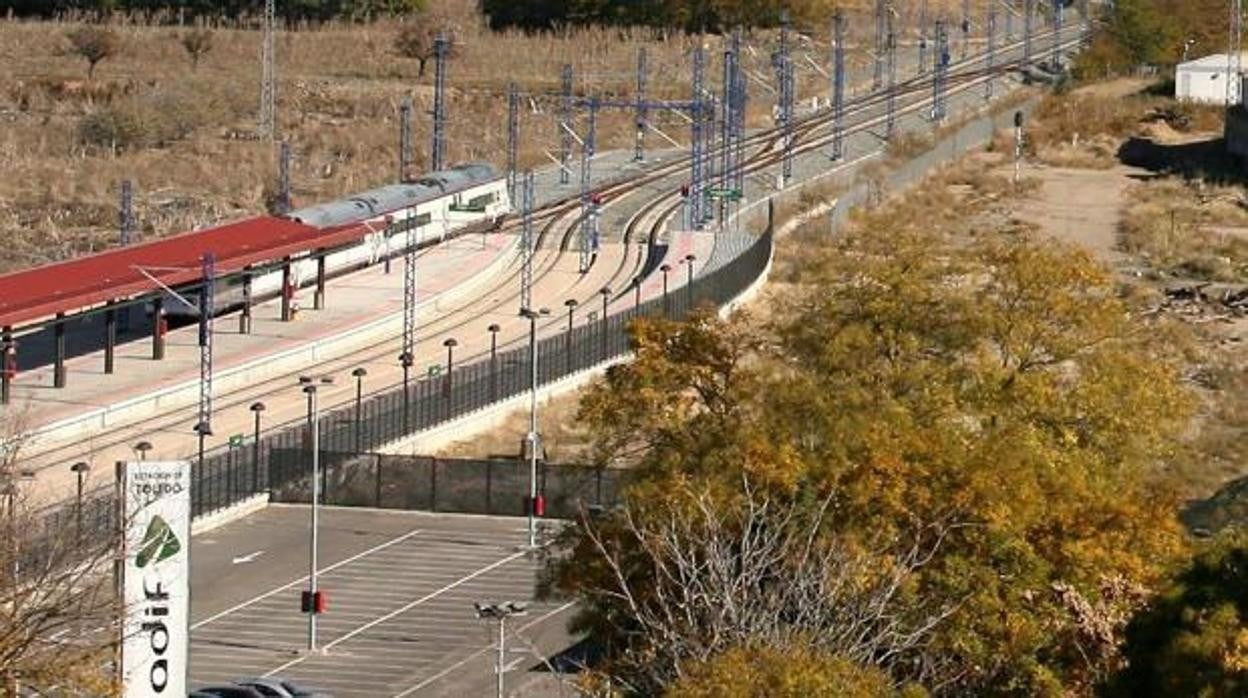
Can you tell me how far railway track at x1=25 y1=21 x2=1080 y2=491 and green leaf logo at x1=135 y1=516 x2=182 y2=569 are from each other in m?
21.7

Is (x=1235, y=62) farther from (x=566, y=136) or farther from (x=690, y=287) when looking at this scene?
(x=690, y=287)

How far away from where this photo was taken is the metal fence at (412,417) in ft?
180

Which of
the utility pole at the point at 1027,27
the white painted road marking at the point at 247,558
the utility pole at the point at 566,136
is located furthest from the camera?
the utility pole at the point at 1027,27

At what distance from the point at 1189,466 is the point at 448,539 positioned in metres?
13.6

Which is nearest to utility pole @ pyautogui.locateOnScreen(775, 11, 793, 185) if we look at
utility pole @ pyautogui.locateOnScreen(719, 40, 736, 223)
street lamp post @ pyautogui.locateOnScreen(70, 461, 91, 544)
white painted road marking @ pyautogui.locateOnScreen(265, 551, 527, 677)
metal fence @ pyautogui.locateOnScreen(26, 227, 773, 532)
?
utility pole @ pyautogui.locateOnScreen(719, 40, 736, 223)

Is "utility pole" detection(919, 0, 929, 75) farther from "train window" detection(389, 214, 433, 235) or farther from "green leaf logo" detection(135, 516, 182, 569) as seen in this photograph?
"green leaf logo" detection(135, 516, 182, 569)

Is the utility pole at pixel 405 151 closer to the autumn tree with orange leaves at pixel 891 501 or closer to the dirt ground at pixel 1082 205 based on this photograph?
the dirt ground at pixel 1082 205

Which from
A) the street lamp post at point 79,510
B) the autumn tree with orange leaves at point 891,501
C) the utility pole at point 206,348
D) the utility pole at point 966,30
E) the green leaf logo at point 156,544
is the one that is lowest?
the utility pole at point 966,30

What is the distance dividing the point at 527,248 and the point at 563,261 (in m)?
4.94

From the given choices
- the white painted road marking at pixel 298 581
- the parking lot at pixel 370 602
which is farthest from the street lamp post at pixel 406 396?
the white painted road marking at pixel 298 581

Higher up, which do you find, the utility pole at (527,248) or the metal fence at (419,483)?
the metal fence at (419,483)

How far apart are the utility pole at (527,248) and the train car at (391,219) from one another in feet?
2.95

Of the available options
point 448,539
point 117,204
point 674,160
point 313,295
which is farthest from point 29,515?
point 674,160

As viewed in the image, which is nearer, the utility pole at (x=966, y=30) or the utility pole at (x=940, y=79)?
the utility pole at (x=940, y=79)
